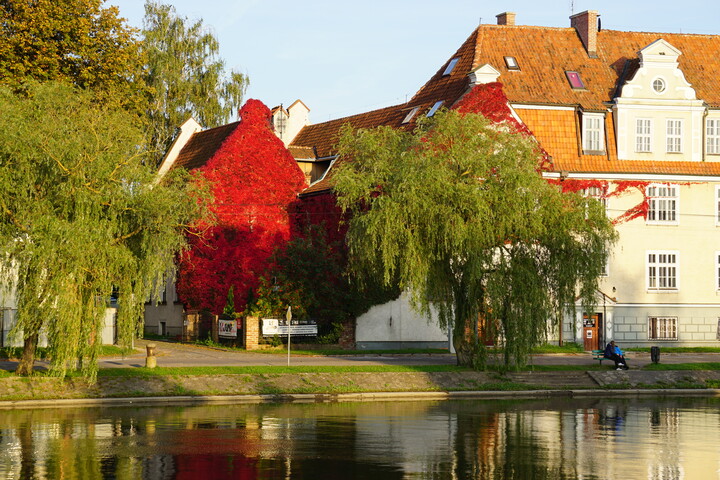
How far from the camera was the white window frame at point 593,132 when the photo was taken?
187 feet

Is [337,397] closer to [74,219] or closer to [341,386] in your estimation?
[341,386]

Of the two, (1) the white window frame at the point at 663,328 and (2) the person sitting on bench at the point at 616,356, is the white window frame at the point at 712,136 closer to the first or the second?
(1) the white window frame at the point at 663,328

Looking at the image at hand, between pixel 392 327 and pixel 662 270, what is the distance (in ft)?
49.5

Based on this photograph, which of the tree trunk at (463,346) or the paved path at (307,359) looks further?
the paved path at (307,359)

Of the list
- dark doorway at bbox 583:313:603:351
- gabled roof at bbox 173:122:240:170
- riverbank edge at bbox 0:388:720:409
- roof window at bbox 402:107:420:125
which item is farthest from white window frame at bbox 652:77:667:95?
gabled roof at bbox 173:122:240:170

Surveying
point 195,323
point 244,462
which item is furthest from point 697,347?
point 244,462

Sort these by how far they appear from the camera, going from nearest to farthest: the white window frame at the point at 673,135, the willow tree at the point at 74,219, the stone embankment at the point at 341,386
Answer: the willow tree at the point at 74,219 → the stone embankment at the point at 341,386 → the white window frame at the point at 673,135

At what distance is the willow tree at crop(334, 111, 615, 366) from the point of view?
39375mm

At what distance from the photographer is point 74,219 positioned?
33.8 metres

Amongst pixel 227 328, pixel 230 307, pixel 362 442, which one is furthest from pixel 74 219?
pixel 227 328

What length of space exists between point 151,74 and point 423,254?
44.9m

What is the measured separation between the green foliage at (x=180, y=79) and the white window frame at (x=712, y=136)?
3770 cm

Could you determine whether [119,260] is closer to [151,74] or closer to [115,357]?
[115,357]

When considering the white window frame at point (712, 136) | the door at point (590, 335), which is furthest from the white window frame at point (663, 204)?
the door at point (590, 335)
